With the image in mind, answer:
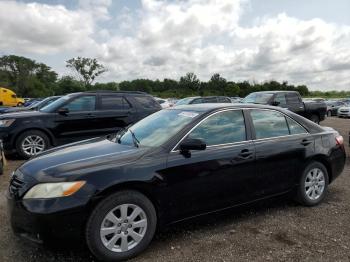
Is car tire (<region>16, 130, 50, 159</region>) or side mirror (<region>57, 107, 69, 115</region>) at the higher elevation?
side mirror (<region>57, 107, 69, 115</region>)

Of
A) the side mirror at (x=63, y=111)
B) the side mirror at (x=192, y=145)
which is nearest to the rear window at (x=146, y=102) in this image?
the side mirror at (x=63, y=111)


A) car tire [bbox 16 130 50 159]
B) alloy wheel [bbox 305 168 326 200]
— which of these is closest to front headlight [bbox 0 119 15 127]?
car tire [bbox 16 130 50 159]

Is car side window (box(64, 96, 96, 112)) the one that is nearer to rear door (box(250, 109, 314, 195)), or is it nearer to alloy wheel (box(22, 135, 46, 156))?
alloy wheel (box(22, 135, 46, 156))

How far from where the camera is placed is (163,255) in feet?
11.5

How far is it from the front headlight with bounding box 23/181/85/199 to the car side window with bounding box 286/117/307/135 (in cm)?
294

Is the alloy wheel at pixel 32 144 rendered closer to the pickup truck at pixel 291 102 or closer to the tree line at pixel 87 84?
the pickup truck at pixel 291 102

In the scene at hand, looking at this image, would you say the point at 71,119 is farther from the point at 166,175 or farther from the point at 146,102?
the point at 166,175

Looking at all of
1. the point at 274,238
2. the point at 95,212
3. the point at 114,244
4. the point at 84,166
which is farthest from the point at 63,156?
the point at 274,238

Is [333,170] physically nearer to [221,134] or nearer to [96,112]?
[221,134]

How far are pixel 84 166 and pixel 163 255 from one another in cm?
117

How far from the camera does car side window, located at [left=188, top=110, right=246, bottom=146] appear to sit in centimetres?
402

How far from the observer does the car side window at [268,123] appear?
14.8 feet


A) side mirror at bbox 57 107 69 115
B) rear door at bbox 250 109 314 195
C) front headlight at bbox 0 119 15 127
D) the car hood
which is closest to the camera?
the car hood

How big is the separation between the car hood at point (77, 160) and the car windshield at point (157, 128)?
0.73 ft
